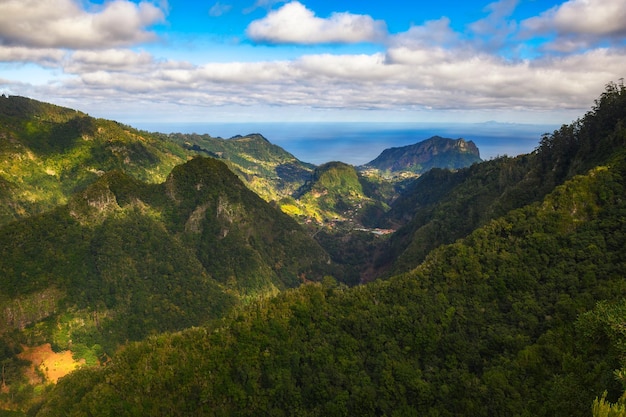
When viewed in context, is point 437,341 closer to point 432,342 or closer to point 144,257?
point 432,342

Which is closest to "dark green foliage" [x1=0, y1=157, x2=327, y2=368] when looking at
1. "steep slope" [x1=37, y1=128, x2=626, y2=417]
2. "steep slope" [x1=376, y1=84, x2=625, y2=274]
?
"steep slope" [x1=37, y1=128, x2=626, y2=417]

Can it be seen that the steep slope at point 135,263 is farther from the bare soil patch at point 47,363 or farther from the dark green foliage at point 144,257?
the bare soil patch at point 47,363

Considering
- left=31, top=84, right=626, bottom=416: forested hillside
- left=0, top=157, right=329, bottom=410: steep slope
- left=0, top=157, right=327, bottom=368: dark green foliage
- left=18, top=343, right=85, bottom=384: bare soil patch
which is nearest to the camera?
left=31, top=84, right=626, bottom=416: forested hillside

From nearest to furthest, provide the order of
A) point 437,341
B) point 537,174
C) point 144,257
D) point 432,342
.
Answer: point 432,342 < point 437,341 < point 537,174 < point 144,257

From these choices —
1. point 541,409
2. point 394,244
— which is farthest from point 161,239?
point 541,409

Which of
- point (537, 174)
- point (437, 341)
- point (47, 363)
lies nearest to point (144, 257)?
point (47, 363)

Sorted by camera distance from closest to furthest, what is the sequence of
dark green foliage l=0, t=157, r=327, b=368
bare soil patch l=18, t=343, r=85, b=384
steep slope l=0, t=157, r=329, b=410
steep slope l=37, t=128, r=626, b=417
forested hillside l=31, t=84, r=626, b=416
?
forested hillside l=31, t=84, r=626, b=416 → steep slope l=37, t=128, r=626, b=417 → bare soil patch l=18, t=343, r=85, b=384 → steep slope l=0, t=157, r=329, b=410 → dark green foliage l=0, t=157, r=327, b=368

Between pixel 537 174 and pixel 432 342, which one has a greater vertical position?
pixel 537 174

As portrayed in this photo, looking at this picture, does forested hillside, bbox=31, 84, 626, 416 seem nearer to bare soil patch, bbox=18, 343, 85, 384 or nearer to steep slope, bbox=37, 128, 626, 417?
steep slope, bbox=37, 128, 626, 417

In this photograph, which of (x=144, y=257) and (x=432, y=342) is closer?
(x=432, y=342)
